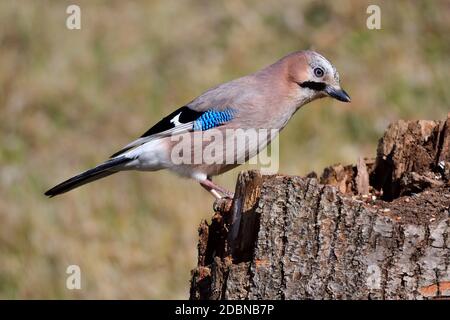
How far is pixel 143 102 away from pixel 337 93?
4235 mm

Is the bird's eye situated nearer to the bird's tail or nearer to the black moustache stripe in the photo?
the black moustache stripe

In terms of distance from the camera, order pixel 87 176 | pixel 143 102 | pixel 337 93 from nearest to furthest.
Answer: pixel 337 93 < pixel 87 176 < pixel 143 102

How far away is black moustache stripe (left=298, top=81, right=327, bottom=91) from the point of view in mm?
6578

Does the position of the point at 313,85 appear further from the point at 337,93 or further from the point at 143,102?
the point at 143,102

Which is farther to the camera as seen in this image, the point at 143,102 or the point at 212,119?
the point at 143,102

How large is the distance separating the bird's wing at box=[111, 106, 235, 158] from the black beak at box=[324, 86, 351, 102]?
74 cm

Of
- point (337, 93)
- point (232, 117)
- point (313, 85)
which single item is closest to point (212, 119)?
point (232, 117)

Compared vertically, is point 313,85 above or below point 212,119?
above

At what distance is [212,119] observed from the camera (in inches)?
260

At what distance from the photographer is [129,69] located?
1080 cm

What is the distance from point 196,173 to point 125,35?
4.88 m

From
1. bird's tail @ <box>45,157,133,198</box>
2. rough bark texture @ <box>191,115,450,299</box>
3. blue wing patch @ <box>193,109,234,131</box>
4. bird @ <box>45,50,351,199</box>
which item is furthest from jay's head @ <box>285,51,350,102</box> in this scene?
rough bark texture @ <box>191,115,450,299</box>
